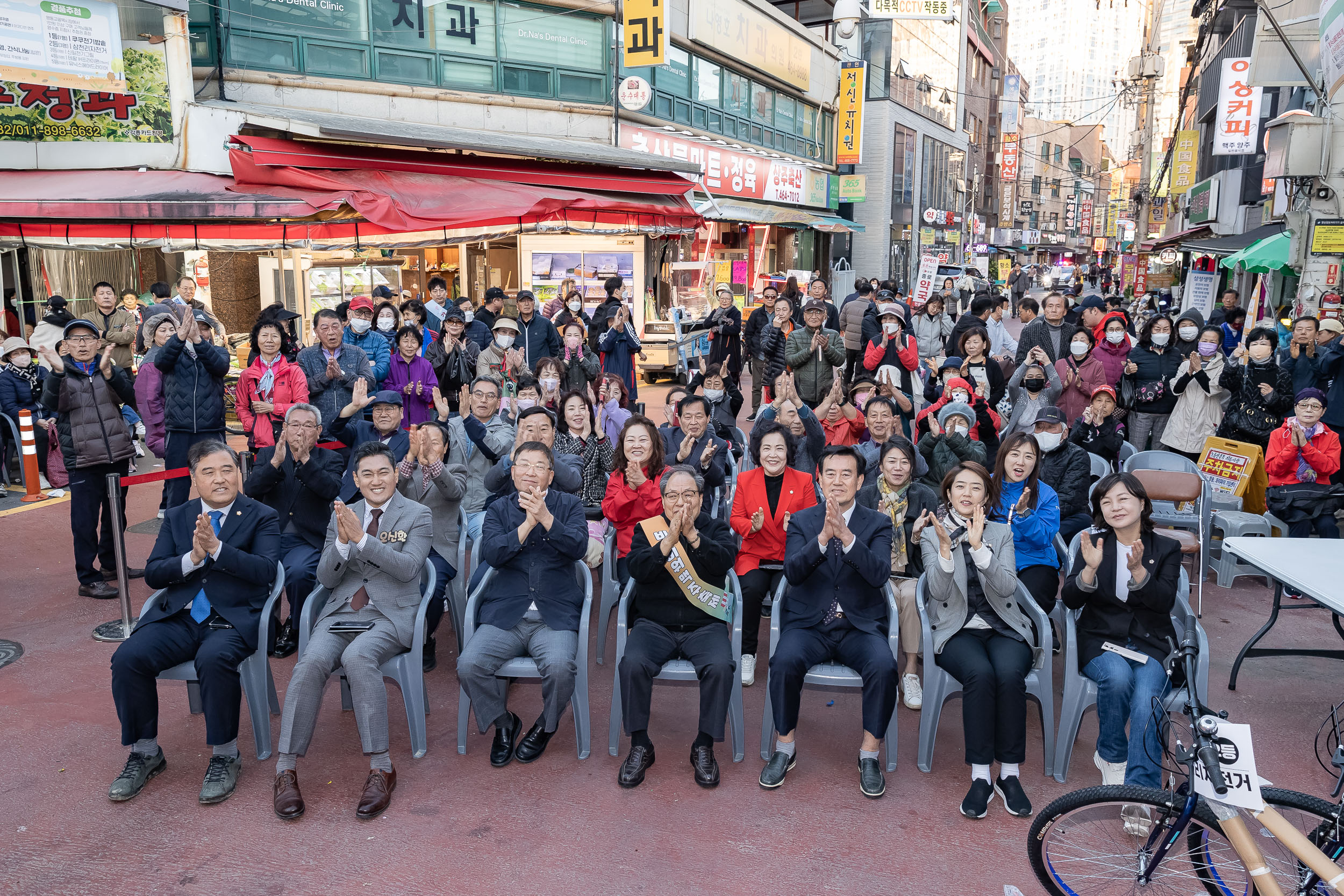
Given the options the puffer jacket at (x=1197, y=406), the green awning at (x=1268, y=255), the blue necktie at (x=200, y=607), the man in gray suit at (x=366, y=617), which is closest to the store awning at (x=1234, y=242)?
the green awning at (x=1268, y=255)

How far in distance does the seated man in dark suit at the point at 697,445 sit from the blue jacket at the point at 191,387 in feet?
11.5

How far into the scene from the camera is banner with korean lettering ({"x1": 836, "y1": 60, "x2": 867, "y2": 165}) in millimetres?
29234

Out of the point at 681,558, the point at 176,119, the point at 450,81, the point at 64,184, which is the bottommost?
the point at 681,558

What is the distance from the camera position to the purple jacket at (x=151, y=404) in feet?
25.3

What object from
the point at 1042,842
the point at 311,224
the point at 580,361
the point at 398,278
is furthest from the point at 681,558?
the point at 398,278

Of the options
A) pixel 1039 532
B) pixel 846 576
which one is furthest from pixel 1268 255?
pixel 846 576

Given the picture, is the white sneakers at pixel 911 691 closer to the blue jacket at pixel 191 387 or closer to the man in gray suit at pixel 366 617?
the man in gray suit at pixel 366 617

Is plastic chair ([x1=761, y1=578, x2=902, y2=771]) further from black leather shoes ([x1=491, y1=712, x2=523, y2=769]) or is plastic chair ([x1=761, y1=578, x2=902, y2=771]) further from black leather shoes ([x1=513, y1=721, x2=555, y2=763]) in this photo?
black leather shoes ([x1=491, y1=712, x2=523, y2=769])

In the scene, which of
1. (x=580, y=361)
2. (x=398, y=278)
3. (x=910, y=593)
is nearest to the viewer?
(x=910, y=593)

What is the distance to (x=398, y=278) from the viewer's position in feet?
46.7

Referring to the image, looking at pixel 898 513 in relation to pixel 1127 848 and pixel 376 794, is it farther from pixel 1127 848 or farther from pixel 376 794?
pixel 376 794

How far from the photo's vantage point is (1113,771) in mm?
4254

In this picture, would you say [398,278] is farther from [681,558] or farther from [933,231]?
[933,231]

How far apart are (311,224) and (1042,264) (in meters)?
70.7
